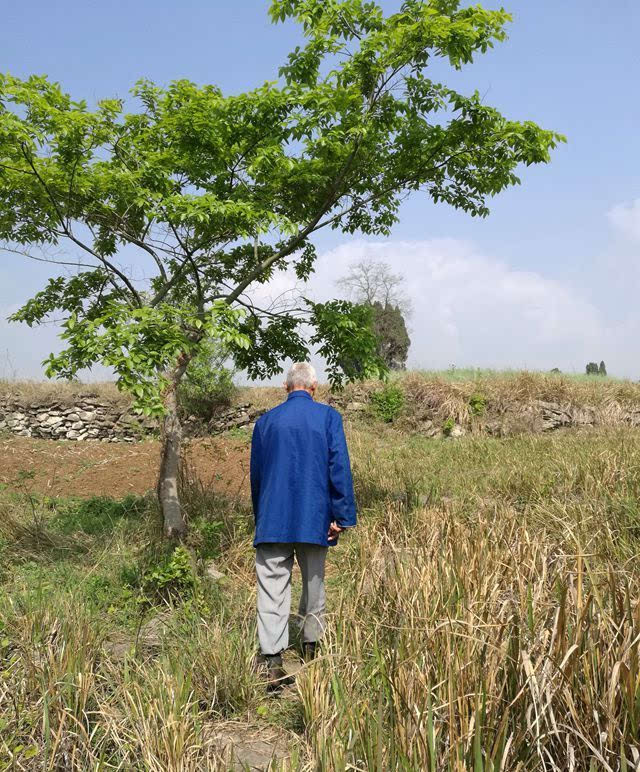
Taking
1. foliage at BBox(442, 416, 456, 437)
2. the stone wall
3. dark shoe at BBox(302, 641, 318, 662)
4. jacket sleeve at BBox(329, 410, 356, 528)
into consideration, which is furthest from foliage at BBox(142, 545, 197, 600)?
the stone wall

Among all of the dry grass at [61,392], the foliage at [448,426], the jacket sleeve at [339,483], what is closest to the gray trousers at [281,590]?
the jacket sleeve at [339,483]

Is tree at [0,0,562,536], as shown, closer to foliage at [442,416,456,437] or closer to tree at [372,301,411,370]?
foliage at [442,416,456,437]

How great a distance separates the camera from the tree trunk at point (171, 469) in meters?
7.07

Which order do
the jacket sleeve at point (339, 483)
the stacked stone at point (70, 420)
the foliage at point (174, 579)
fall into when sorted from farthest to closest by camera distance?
Result: 1. the stacked stone at point (70, 420)
2. the foliage at point (174, 579)
3. the jacket sleeve at point (339, 483)

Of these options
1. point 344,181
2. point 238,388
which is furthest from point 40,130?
point 238,388

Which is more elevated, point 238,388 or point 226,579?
point 238,388

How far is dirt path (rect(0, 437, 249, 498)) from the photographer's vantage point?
1069cm

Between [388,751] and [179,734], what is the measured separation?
1038 mm

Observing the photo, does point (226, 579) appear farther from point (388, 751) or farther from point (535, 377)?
point (535, 377)

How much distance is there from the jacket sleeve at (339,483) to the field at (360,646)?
33cm

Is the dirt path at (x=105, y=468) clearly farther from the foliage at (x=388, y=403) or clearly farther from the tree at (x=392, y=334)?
the tree at (x=392, y=334)

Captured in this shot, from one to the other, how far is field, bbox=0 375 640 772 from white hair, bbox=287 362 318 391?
1.31 m

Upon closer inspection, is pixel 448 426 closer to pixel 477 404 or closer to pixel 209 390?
pixel 477 404

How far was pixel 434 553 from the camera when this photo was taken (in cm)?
452
